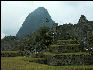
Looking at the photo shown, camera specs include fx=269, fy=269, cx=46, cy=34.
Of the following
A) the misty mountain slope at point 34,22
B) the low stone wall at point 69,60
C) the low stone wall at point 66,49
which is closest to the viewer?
the low stone wall at point 69,60

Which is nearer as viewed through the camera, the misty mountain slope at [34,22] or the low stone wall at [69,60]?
the low stone wall at [69,60]

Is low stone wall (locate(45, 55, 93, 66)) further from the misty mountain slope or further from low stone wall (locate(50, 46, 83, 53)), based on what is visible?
the misty mountain slope

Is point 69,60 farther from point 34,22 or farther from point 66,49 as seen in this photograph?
point 34,22

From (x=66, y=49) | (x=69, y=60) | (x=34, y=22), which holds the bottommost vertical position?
(x=69, y=60)

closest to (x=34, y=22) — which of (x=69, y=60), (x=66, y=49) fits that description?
(x=66, y=49)

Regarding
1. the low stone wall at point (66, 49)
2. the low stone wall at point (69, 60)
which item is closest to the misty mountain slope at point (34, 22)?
the low stone wall at point (66, 49)

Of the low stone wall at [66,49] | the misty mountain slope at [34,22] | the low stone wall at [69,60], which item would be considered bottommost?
the low stone wall at [69,60]

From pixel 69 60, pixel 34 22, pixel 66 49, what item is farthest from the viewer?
pixel 34 22

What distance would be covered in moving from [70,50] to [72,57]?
83.1 inches

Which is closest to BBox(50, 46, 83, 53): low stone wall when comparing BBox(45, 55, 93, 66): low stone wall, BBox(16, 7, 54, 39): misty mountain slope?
BBox(45, 55, 93, 66): low stone wall

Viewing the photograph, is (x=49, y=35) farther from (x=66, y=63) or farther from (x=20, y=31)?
(x=20, y=31)

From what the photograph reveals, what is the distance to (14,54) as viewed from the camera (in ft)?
136

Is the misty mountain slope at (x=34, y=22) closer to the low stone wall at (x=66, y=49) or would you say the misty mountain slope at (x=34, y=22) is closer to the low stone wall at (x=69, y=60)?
the low stone wall at (x=66, y=49)

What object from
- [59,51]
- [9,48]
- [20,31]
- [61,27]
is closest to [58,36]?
[61,27]
